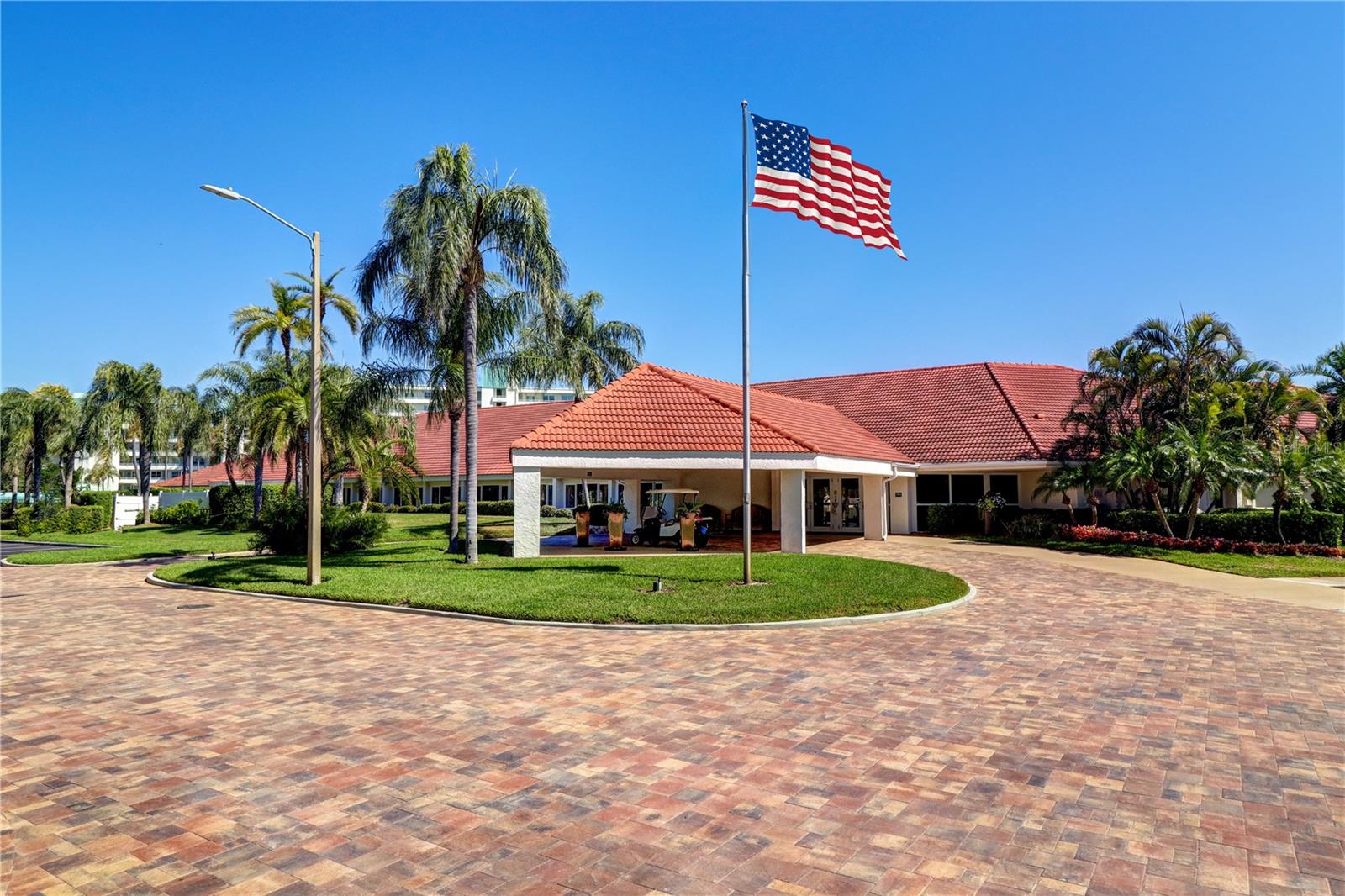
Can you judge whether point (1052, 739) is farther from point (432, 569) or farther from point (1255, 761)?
point (432, 569)

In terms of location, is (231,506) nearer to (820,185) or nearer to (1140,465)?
(820,185)

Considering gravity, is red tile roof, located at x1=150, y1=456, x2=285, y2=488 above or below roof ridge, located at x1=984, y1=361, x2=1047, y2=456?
below

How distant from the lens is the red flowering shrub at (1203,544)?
2186 cm

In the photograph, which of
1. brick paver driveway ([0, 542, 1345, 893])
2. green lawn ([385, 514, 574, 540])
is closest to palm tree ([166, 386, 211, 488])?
green lawn ([385, 514, 574, 540])

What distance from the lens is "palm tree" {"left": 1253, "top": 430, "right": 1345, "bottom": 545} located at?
21.8m

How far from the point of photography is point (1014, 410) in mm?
31469

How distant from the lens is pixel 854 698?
8047 mm

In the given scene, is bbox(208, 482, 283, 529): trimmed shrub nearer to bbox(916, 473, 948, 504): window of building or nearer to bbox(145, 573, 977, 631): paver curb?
bbox(145, 573, 977, 631): paver curb

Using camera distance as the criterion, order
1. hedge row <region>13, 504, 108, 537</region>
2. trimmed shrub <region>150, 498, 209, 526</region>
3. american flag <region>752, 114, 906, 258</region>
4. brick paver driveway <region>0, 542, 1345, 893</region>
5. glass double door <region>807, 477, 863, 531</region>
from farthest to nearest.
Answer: trimmed shrub <region>150, 498, 209, 526</region> → hedge row <region>13, 504, 108, 537</region> → glass double door <region>807, 477, 863, 531</region> → american flag <region>752, 114, 906, 258</region> → brick paver driveway <region>0, 542, 1345, 893</region>

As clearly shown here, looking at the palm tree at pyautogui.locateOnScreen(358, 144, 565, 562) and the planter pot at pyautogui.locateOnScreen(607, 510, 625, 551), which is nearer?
the palm tree at pyautogui.locateOnScreen(358, 144, 565, 562)

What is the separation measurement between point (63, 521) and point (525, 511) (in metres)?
32.1

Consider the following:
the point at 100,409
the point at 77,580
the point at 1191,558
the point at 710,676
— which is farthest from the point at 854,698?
the point at 100,409

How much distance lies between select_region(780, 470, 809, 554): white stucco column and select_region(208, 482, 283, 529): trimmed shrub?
88.1ft

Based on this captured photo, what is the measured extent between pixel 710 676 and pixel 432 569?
1158 centimetres
